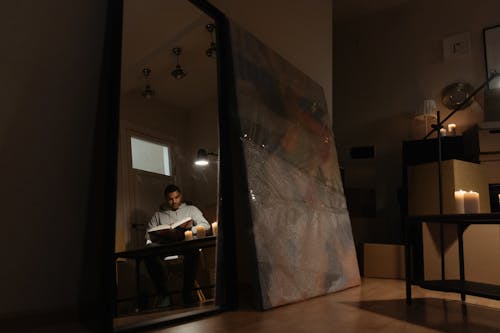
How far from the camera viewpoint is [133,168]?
1.57 meters

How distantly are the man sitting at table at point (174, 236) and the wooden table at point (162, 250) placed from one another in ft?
0.05

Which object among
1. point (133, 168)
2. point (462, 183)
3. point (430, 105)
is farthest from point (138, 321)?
point (430, 105)

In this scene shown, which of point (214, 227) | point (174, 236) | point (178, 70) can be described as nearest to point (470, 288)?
point (214, 227)

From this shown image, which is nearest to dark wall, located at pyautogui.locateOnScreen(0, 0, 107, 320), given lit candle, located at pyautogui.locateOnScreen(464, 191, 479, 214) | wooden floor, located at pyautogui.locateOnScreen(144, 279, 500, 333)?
wooden floor, located at pyautogui.locateOnScreen(144, 279, 500, 333)

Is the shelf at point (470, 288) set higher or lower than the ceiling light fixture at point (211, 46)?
lower

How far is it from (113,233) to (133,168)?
0.89ft

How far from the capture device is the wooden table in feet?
5.03

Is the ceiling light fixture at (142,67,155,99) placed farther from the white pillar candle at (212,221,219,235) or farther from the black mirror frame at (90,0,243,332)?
the white pillar candle at (212,221,219,235)

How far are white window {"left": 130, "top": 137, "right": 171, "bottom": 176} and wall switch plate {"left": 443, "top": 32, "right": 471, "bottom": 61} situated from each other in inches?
136

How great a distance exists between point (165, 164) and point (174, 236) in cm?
30

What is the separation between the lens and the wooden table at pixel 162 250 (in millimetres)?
1533

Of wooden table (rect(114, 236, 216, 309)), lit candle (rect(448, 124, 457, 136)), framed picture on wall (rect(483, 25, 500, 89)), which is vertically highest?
framed picture on wall (rect(483, 25, 500, 89))

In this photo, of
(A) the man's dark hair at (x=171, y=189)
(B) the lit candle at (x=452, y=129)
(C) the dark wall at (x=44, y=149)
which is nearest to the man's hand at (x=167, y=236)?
(A) the man's dark hair at (x=171, y=189)

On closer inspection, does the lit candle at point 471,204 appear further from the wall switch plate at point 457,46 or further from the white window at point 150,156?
the wall switch plate at point 457,46
